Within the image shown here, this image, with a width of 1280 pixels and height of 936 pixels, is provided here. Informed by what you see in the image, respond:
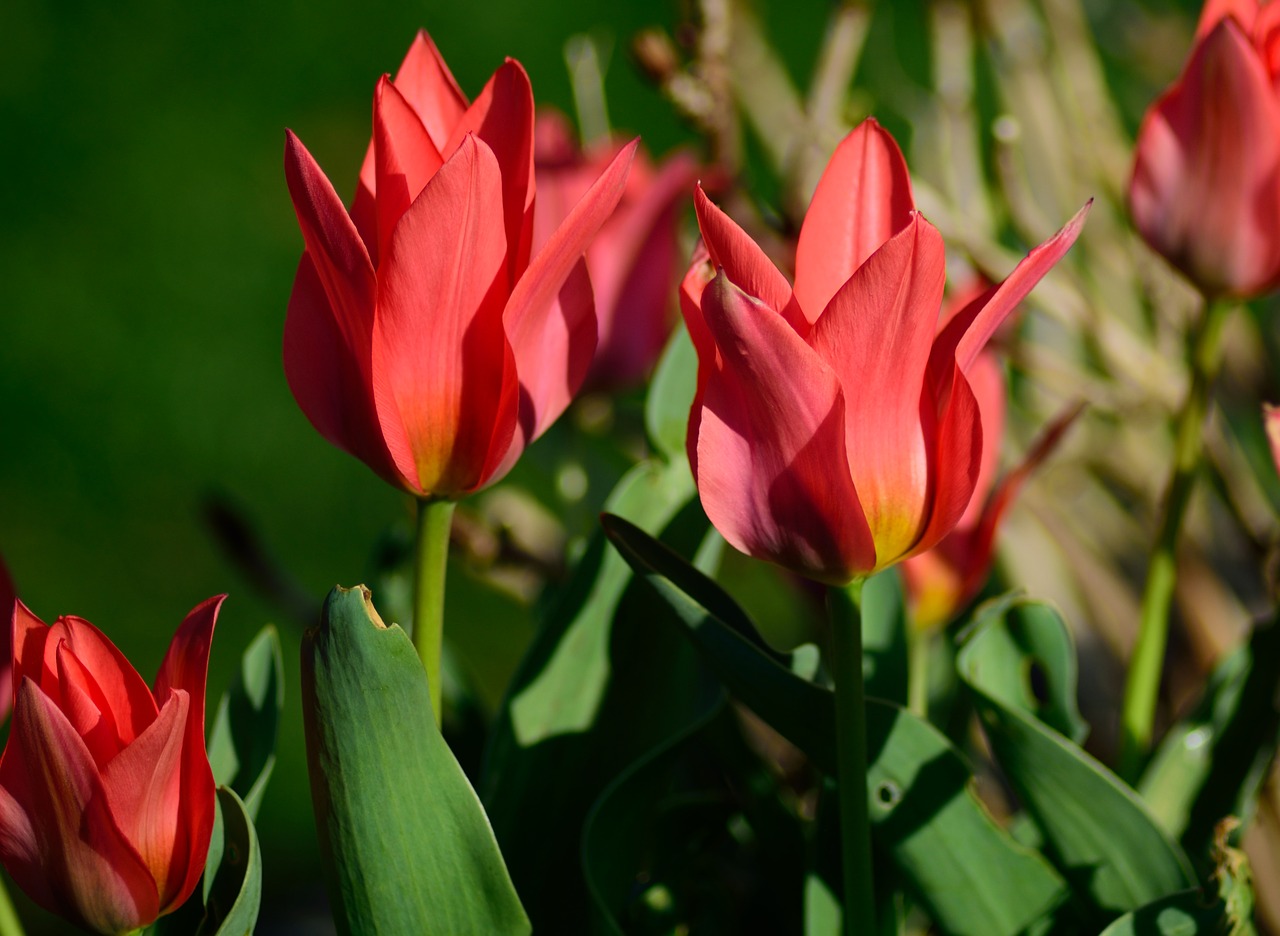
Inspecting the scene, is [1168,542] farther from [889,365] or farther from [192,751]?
[192,751]

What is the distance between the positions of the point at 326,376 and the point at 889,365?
0.48 ft

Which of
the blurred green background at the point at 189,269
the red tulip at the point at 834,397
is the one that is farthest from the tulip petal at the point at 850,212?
the blurred green background at the point at 189,269

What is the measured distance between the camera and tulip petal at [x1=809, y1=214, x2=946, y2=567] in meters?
0.31

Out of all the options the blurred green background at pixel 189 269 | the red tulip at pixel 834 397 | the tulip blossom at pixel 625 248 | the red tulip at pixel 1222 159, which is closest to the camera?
the red tulip at pixel 834 397

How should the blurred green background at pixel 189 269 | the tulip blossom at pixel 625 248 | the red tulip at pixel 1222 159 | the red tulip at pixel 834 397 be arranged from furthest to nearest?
the blurred green background at pixel 189 269 → the tulip blossom at pixel 625 248 → the red tulip at pixel 1222 159 → the red tulip at pixel 834 397

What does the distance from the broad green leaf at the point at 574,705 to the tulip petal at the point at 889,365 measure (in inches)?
5.0

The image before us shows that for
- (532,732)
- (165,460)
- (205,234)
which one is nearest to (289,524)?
(165,460)

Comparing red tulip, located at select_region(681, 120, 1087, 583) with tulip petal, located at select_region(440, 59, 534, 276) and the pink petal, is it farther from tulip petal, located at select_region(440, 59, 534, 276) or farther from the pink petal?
the pink petal

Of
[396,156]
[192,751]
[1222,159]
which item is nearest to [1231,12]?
[1222,159]

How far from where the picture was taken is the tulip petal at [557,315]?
321 mm

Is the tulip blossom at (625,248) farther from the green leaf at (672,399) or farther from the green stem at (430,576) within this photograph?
the green stem at (430,576)

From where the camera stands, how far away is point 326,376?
1.17 feet

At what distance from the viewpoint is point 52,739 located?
0.32m

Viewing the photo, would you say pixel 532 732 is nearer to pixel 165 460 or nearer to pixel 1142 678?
pixel 1142 678
